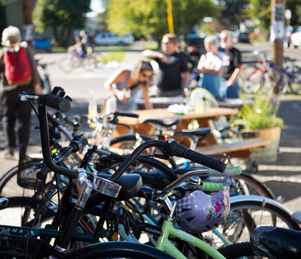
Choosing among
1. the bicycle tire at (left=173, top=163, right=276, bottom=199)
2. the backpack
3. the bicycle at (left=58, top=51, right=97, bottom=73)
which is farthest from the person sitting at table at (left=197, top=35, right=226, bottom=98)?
the bicycle at (left=58, top=51, right=97, bottom=73)

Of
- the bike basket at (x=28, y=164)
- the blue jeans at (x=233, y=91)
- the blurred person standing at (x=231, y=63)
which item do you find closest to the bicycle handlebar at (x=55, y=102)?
the bike basket at (x=28, y=164)

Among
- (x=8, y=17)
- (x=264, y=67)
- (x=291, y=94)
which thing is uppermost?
(x=8, y=17)

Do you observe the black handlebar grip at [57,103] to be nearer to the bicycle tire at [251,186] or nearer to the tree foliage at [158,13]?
the bicycle tire at [251,186]

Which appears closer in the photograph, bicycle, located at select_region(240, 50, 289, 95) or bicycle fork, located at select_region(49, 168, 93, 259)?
bicycle fork, located at select_region(49, 168, 93, 259)

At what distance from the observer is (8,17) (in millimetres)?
48062

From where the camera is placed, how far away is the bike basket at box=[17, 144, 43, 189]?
264 centimetres

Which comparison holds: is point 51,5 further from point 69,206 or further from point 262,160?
point 69,206

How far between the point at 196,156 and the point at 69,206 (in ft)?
2.52

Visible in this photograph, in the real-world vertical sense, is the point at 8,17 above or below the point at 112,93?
above

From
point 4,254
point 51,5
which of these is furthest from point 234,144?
point 51,5

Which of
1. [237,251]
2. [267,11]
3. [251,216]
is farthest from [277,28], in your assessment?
[267,11]

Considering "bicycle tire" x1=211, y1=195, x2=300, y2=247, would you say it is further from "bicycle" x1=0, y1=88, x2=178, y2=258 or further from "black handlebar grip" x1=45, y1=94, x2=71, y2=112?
"black handlebar grip" x1=45, y1=94, x2=71, y2=112

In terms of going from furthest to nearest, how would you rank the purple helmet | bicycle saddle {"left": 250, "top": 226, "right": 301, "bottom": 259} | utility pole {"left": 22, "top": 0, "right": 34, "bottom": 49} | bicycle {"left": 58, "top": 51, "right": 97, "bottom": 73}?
bicycle {"left": 58, "top": 51, "right": 97, "bottom": 73} → utility pole {"left": 22, "top": 0, "right": 34, "bottom": 49} → the purple helmet → bicycle saddle {"left": 250, "top": 226, "right": 301, "bottom": 259}

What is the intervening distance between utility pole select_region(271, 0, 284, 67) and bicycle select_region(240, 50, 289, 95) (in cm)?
48
